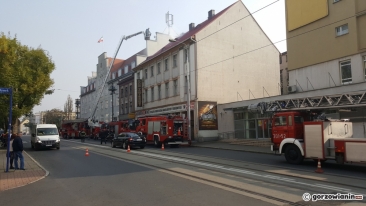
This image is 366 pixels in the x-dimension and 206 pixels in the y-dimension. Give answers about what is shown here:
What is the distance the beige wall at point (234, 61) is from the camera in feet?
114

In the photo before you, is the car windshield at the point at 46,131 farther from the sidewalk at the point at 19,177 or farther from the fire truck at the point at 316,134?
the fire truck at the point at 316,134

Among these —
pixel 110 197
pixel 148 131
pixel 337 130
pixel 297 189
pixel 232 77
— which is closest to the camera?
pixel 110 197

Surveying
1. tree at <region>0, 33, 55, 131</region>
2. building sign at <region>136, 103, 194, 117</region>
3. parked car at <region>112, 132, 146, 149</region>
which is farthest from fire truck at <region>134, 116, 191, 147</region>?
tree at <region>0, 33, 55, 131</region>

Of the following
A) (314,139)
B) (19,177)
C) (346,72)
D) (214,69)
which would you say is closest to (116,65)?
→ (214,69)

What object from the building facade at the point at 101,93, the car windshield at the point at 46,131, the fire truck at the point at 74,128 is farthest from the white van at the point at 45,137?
the building facade at the point at 101,93

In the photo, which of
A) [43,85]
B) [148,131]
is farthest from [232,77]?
[43,85]

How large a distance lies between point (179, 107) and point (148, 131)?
7511 mm

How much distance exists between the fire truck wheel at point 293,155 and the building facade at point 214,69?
18040 mm

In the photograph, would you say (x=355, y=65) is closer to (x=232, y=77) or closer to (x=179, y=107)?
(x=232, y=77)

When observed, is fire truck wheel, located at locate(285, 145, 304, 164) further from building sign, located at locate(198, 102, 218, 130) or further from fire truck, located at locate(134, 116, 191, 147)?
building sign, located at locate(198, 102, 218, 130)

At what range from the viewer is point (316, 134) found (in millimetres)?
13359

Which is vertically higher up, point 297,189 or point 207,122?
point 207,122

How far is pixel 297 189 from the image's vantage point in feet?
28.4

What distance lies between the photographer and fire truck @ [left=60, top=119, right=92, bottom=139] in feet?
160
